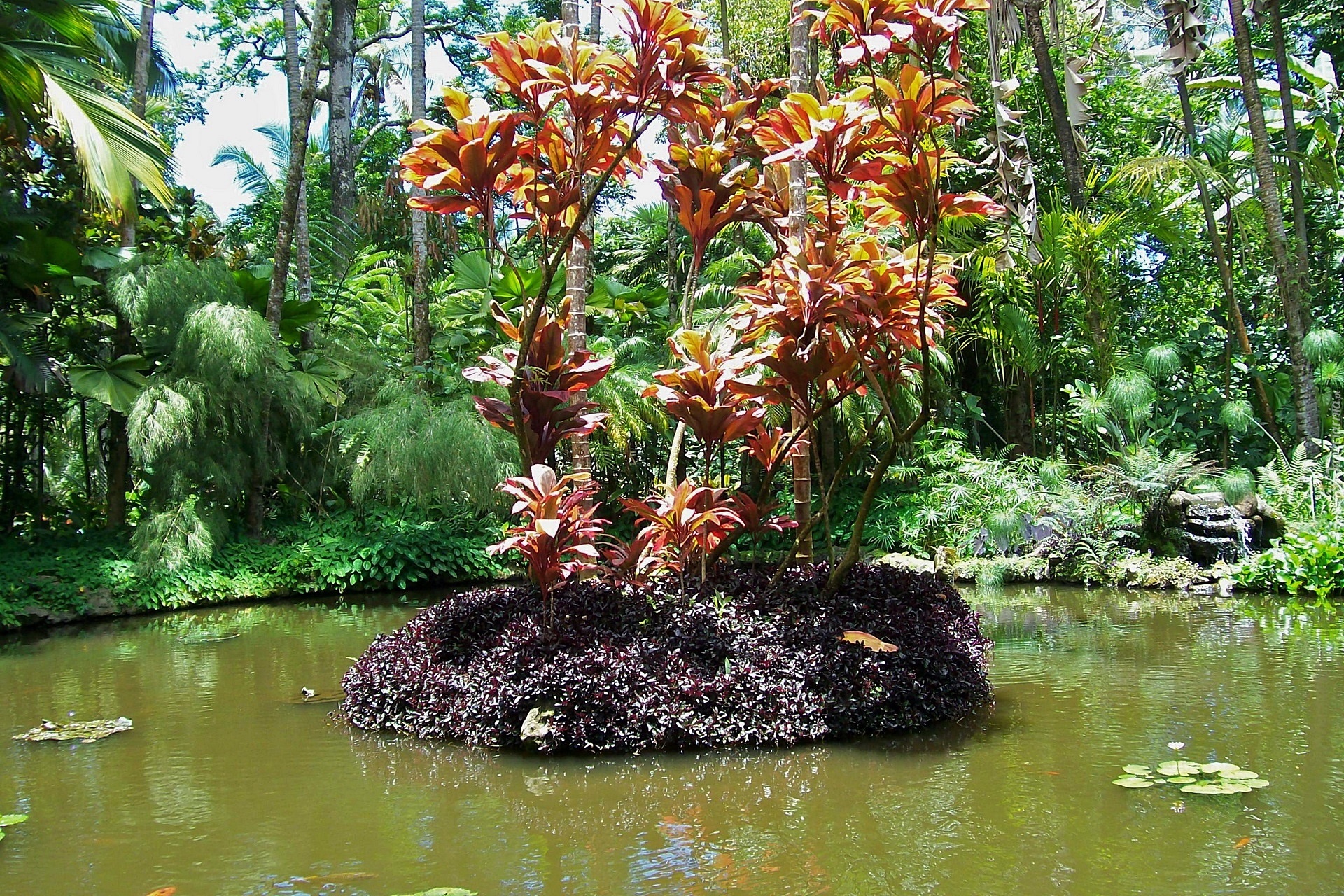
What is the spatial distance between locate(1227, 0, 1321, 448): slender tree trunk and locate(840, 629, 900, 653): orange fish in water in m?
8.24

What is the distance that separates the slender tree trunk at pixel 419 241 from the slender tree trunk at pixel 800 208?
759 centimetres

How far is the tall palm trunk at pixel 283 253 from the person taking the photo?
11.3 m

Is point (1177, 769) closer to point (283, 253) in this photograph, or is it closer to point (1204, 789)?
point (1204, 789)

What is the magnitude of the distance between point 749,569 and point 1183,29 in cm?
969

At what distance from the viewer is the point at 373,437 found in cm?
1086

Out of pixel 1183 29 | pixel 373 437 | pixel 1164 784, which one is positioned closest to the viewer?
pixel 1164 784

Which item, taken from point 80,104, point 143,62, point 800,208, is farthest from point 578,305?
point 143,62

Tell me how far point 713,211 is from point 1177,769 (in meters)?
3.66

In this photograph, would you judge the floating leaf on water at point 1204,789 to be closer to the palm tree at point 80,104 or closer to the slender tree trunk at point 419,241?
the palm tree at point 80,104

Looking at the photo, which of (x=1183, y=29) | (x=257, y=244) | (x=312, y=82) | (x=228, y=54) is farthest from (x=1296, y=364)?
(x=228, y=54)

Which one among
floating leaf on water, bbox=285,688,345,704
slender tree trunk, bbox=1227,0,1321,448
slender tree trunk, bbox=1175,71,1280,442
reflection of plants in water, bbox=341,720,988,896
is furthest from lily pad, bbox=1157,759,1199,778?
slender tree trunk, bbox=1175,71,1280,442

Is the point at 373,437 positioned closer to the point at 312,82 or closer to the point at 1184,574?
the point at 312,82

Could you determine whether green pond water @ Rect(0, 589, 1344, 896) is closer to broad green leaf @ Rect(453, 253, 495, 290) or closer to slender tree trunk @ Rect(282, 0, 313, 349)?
broad green leaf @ Rect(453, 253, 495, 290)

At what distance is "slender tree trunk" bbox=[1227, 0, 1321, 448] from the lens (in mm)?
11000
